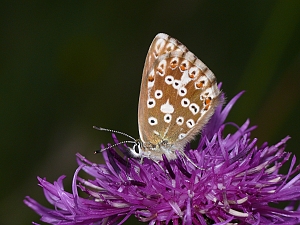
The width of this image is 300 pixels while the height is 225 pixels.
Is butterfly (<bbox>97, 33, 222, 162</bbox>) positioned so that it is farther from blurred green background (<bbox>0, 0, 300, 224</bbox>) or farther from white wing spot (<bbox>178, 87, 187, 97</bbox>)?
blurred green background (<bbox>0, 0, 300, 224</bbox>)

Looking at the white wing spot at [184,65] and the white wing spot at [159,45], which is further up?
the white wing spot at [159,45]

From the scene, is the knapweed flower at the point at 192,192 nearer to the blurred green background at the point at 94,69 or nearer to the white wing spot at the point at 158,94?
the white wing spot at the point at 158,94

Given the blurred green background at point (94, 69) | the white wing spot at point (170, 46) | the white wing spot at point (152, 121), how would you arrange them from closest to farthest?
the white wing spot at point (152, 121)
the white wing spot at point (170, 46)
the blurred green background at point (94, 69)

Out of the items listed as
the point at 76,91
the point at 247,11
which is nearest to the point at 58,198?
the point at 76,91

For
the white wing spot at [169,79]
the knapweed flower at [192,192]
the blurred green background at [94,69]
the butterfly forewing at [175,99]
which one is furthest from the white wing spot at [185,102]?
the blurred green background at [94,69]

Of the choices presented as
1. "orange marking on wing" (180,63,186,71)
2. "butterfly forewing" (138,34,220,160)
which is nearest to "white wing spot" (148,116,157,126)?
"butterfly forewing" (138,34,220,160)

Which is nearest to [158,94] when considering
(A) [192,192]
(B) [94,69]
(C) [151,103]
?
(C) [151,103]

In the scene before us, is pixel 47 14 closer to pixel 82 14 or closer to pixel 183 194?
pixel 82 14
